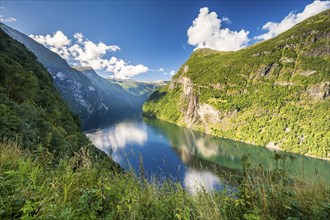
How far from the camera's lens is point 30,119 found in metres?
16.4

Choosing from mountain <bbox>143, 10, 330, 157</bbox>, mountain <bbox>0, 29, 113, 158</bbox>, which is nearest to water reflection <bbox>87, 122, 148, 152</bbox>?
mountain <bbox>0, 29, 113, 158</bbox>

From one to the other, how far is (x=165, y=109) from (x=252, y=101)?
273 feet

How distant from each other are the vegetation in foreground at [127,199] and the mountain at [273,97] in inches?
3598

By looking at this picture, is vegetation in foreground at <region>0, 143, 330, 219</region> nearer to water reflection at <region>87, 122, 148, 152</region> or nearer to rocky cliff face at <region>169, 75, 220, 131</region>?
water reflection at <region>87, 122, 148, 152</region>

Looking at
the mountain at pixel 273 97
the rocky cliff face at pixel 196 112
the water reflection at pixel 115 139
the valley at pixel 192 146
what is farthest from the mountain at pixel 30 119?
the rocky cliff face at pixel 196 112

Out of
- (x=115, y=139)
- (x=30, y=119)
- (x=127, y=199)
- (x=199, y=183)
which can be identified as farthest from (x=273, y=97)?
(x=127, y=199)

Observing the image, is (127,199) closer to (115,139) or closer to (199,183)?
(199,183)

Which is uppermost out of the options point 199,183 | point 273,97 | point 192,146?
point 273,97

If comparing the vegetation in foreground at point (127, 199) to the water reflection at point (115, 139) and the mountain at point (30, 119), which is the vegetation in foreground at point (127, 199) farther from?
the water reflection at point (115, 139)

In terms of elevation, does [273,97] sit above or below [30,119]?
above

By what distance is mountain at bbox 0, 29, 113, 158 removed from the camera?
8458 millimetres

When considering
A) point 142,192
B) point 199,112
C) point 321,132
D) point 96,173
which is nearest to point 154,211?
point 142,192

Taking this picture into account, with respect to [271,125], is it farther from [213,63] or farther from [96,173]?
[96,173]

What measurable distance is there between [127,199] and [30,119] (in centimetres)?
1668
